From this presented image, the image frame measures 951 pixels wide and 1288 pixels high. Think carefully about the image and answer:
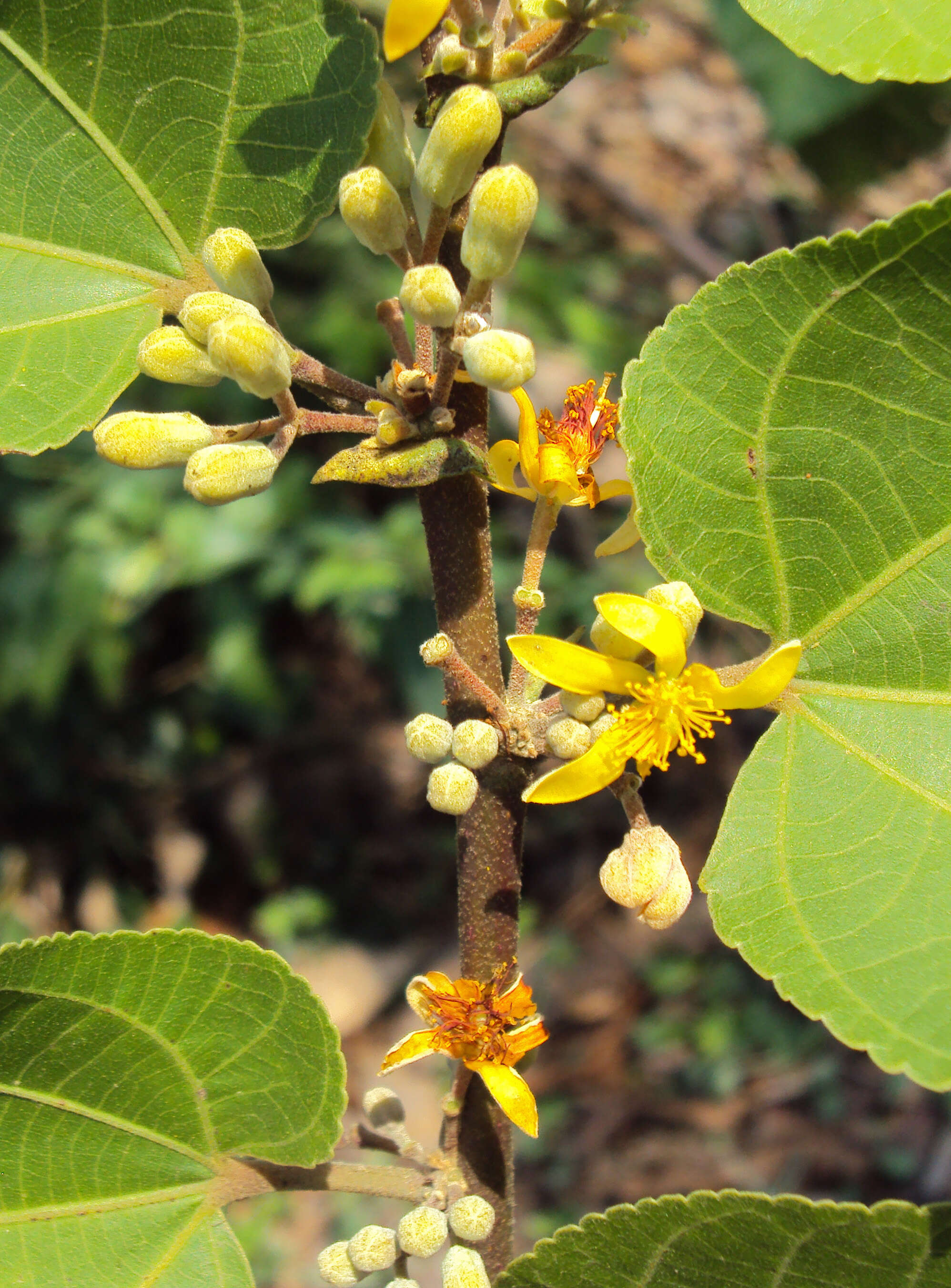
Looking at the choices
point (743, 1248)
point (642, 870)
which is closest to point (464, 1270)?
point (743, 1248)

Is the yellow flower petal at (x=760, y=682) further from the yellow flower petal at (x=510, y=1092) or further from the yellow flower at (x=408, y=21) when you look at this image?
the yellow flower at (x=408, y=21)

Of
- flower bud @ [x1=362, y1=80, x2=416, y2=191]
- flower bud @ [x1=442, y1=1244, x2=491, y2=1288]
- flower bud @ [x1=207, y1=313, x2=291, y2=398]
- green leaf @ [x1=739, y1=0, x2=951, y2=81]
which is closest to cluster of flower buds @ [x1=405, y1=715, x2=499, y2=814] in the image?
flower bud @ [x1=207, y1=313, x2=291, y2=398]

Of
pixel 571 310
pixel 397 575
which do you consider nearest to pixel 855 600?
pixel 397 575

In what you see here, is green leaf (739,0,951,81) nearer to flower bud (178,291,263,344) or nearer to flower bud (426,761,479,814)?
flower bud (178,291,263,344)

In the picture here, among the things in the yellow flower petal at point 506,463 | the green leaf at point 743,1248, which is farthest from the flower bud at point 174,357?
the green leaf at point 743,1248

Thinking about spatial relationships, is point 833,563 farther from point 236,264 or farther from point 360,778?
point 360,778
